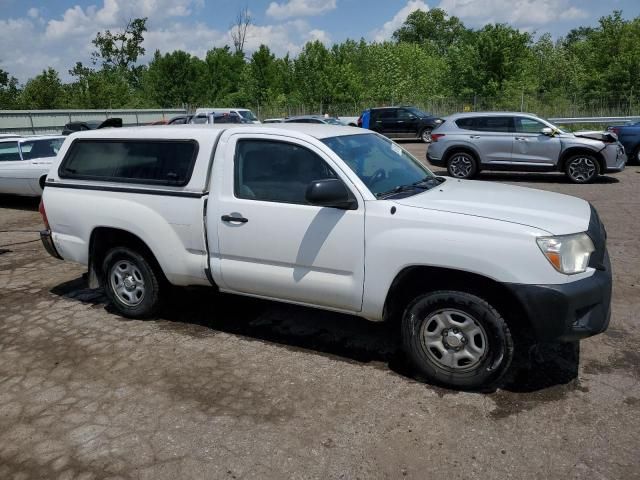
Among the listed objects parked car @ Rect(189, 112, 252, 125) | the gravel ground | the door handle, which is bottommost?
the gravel ground

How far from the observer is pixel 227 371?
423cm

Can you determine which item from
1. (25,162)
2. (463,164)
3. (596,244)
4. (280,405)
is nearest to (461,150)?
(463,164)

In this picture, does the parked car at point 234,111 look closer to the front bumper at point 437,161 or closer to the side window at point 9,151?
the front bumper at point 437,161

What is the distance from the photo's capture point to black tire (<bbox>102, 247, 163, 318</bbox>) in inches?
201

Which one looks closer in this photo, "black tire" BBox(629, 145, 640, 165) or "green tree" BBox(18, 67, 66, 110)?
"black tire" BBox(629, 145, 640, 165)

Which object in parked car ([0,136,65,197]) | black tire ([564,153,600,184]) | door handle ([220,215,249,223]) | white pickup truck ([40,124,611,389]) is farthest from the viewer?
black tire ([564,153,600,184])

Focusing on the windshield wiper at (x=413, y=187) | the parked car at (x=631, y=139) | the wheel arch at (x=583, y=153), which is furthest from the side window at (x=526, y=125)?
the windshield wiper at (x=413, y=187)

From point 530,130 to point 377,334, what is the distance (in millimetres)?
10098

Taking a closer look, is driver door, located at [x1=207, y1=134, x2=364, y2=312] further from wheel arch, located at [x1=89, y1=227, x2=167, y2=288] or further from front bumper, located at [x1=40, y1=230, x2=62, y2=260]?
front bumper, located at [x1=40, y1=230, x2=62, y2=260]

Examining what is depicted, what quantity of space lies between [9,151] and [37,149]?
572 mm

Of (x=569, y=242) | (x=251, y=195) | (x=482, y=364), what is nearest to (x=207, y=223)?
(x=251, y=195)

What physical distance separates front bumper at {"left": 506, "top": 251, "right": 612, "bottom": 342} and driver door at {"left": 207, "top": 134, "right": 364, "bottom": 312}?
1.12 m

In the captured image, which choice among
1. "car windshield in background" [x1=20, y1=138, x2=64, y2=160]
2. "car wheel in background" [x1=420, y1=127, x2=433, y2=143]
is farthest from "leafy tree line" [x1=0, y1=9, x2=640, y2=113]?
"car windshield in background" [x1=20, y1=138, x2=64, y2=160]

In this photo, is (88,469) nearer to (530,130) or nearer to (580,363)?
(580,363)
